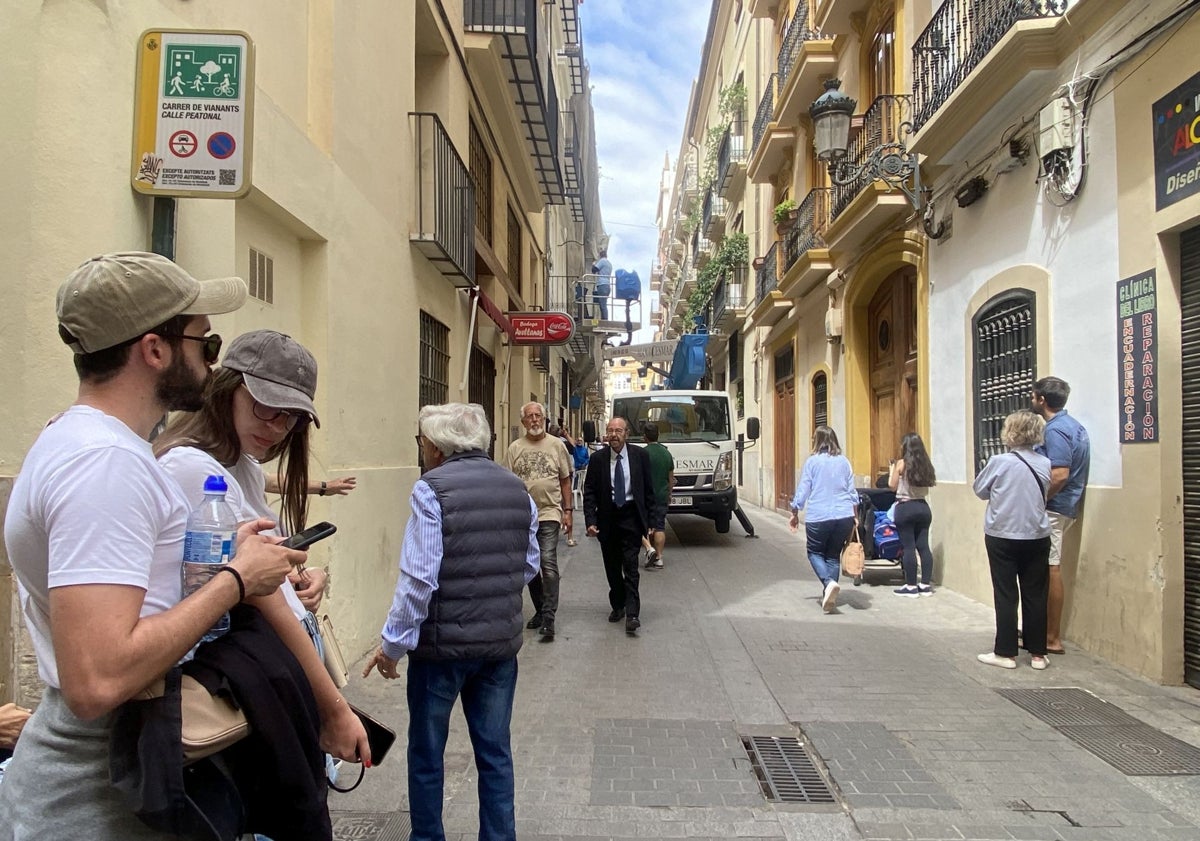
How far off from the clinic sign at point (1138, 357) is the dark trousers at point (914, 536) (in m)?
2.79

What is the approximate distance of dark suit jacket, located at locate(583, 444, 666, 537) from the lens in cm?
669

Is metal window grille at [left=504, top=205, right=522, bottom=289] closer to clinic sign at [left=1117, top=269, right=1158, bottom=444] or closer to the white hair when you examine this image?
clinic sign at [left=1117, top=269, right=1158, bottom=444]

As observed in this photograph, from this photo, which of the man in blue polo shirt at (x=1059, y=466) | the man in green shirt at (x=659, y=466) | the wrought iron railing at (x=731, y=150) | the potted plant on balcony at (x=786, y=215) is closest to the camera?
the man in blue polo shirt at (x=1059, y=466)

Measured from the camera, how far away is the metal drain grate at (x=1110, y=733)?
3922 mm

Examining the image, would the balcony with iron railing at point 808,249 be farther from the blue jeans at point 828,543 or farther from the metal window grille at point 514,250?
the blue jeans at point 828,543

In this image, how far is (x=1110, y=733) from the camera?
434cm

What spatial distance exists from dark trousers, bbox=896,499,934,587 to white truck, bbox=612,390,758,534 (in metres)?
3.88

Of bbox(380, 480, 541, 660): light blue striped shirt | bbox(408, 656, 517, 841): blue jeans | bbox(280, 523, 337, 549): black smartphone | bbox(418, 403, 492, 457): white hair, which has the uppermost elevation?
bbox(418, 403, 492, 457): white hair

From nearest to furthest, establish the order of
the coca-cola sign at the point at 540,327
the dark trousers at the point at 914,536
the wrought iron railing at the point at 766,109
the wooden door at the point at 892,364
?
the dark trousers at the point at 914,536 < the wooden door at the point at 892,364 < the coca-cola sign at the point at 540,327 < the wrought iron railing at the point at 766,109

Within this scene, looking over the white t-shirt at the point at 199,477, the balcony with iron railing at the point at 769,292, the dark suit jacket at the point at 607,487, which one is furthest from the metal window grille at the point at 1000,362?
the balcony with iron railing at the point at 769,292

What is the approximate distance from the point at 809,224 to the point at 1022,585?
389 inches

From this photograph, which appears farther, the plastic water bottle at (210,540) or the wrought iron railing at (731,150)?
the wrought iron railing at (731,150)

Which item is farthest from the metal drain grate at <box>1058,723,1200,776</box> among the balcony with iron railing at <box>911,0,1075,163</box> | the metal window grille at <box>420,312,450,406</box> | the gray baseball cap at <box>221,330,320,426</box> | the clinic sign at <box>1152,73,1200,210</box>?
the metal window grille at <box>420,312,450,406</box>

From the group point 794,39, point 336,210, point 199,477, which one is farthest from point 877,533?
point 794,39
